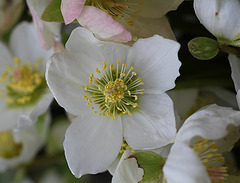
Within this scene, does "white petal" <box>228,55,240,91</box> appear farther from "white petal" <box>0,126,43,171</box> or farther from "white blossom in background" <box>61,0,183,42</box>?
"white petal" <box>0,126,43,171</box>

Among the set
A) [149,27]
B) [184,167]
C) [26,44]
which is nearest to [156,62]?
[149,27]

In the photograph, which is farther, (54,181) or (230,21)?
(54,181)

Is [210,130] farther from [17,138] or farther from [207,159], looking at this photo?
[17,138]

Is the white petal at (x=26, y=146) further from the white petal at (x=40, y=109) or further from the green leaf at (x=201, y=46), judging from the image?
the green leaf at (x=201, y=46)

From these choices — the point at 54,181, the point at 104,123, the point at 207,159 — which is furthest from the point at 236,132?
the point at 54,181

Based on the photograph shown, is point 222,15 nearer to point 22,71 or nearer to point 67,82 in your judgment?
point 67,82
